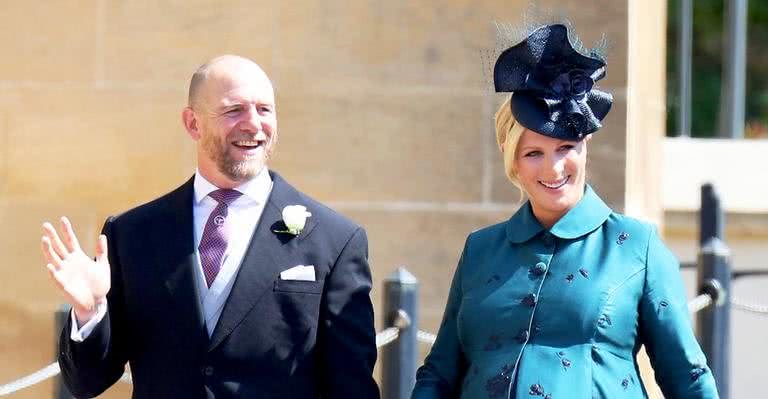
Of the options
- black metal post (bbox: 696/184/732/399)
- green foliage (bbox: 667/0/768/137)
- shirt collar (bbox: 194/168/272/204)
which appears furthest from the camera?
green foliage (bbox: 667/0/768/137)

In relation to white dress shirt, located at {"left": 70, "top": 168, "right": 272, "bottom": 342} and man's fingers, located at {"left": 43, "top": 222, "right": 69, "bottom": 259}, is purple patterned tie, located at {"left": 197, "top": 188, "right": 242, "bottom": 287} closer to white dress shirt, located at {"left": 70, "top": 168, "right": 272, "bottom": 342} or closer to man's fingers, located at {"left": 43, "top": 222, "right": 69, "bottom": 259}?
white dress shirt, located at {"left": 70, "top": 168, "right": 272, "bottom": 342}

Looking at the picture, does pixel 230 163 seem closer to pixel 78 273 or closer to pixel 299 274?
pixel 299 274

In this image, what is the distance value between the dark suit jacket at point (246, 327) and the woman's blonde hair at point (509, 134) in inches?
18.2

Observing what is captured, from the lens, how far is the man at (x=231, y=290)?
448 centimetres

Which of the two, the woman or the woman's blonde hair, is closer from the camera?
the woman

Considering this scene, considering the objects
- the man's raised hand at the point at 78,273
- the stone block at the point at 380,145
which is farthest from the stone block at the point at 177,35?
the man's raised hand at the point at 78,273

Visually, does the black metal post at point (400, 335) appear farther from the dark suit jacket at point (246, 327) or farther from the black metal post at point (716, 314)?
the dark suit jacket at point (246, 327)

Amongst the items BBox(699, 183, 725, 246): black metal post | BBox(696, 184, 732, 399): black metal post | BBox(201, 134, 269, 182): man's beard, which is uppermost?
BBox(201, 134, 269, 182): man's beard

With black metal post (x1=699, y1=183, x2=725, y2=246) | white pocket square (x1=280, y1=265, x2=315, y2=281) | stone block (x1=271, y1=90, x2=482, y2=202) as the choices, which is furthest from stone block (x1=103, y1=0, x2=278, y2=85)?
white pocket square (x1=280, y1=265, x2=315, y2=281)

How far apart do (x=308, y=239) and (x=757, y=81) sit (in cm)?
1971

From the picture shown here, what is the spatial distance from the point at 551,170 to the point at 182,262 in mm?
Result: 977

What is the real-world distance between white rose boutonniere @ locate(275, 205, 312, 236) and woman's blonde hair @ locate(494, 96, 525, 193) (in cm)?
55

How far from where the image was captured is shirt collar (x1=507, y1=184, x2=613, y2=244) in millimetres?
4473

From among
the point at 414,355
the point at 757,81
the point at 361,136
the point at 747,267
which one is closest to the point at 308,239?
the point at 414,355
